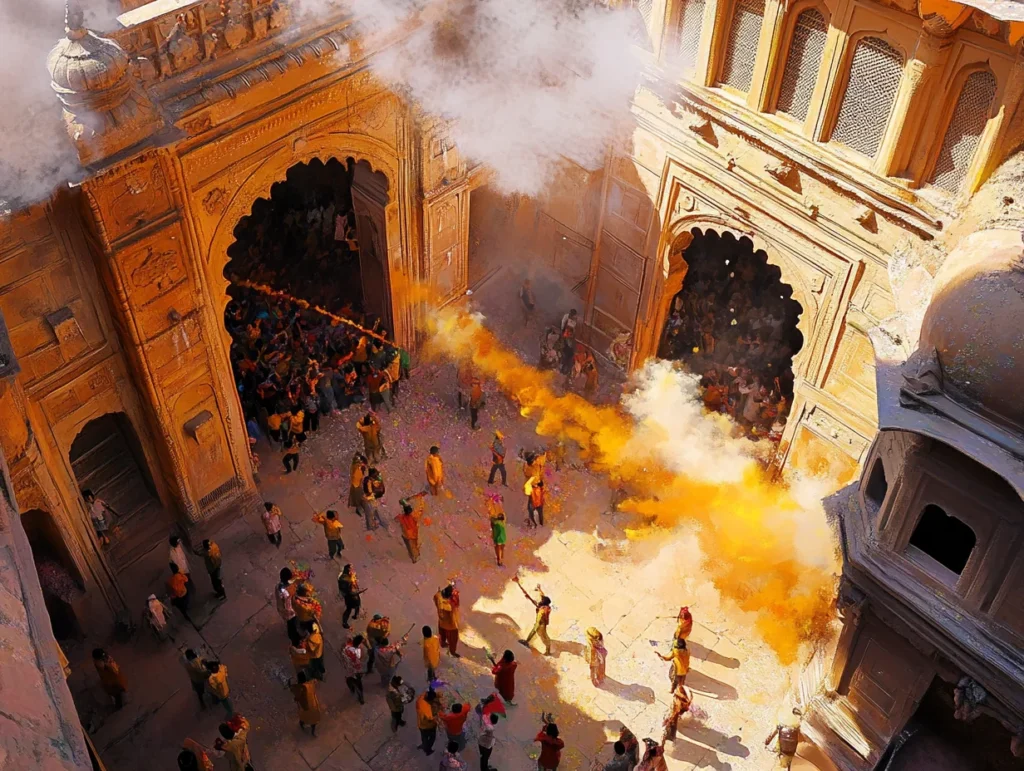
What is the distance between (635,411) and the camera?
14.5 meters

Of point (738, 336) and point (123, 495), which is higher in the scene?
point (123, 495)

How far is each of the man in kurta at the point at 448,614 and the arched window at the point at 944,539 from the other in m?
5.15

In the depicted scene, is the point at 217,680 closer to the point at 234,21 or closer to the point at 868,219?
the point at 234,21

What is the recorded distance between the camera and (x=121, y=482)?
11.7 metres

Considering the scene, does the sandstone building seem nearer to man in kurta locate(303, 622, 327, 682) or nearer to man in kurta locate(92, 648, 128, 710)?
man in kurta locate(92, 648, 128, 710)

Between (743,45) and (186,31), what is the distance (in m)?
6.50

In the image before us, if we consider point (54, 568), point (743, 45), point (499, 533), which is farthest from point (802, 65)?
point (54, 568)

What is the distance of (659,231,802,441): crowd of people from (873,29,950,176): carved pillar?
4.67 meters

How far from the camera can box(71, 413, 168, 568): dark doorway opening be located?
11213mm

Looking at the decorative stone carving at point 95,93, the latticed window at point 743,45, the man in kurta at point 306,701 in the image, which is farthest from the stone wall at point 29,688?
the latticed window at point 743,45

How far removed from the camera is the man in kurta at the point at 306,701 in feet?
32.4

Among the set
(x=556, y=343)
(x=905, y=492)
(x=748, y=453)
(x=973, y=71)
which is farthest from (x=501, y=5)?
(x=905, y=492)

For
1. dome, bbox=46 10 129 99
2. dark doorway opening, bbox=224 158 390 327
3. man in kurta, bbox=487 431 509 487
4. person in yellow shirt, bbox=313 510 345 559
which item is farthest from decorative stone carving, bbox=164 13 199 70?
man in kurta, bbox=487 431 509 487

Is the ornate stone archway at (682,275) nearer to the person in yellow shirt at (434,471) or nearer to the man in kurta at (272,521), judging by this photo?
the person in yellow shirt at (434,471)
